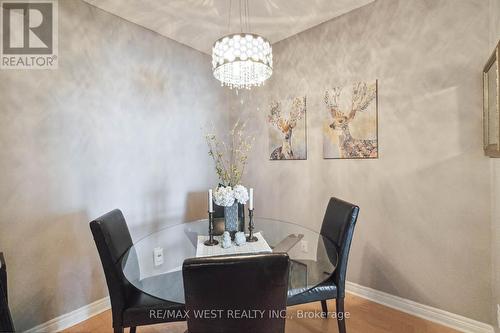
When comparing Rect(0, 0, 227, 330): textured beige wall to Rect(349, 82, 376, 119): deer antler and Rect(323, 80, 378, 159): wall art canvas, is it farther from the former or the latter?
Rect(349, 82, 376, 119): deer antler

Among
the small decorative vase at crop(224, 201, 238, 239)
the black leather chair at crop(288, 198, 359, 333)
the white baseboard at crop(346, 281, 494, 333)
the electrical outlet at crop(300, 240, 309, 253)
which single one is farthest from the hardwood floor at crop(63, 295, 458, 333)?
the small decorative vase at crop(224, 201, 238, 239)

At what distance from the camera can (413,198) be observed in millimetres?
1957

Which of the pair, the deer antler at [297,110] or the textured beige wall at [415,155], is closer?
the textured beige wall at [415,155]

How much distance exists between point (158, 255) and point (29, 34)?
183 cm

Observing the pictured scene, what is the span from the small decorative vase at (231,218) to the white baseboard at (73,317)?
4.25ft

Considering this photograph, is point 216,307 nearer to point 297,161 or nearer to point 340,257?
point 340,257

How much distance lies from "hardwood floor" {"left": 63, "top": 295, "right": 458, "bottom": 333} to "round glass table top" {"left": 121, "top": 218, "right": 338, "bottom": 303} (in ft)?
1.99

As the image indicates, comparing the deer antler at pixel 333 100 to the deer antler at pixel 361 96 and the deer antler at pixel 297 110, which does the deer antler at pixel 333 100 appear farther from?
the deer antler at pixel 297 110

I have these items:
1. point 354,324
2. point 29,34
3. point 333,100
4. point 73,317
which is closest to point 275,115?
point 333,100

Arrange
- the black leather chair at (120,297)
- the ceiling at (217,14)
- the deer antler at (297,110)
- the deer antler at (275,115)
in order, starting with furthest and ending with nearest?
the deer antler at (275,115)
the deer antler at (297,110)
the ceiling at (217,14)
the black leather chair at (120,297)

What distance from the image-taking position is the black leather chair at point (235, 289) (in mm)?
821

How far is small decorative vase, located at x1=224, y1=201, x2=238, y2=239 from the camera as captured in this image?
73.3 inches

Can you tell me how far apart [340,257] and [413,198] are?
862 mm

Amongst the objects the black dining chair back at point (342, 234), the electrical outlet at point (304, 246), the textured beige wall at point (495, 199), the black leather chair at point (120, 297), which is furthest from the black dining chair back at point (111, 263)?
the textured beige wall at point (495, 199)
